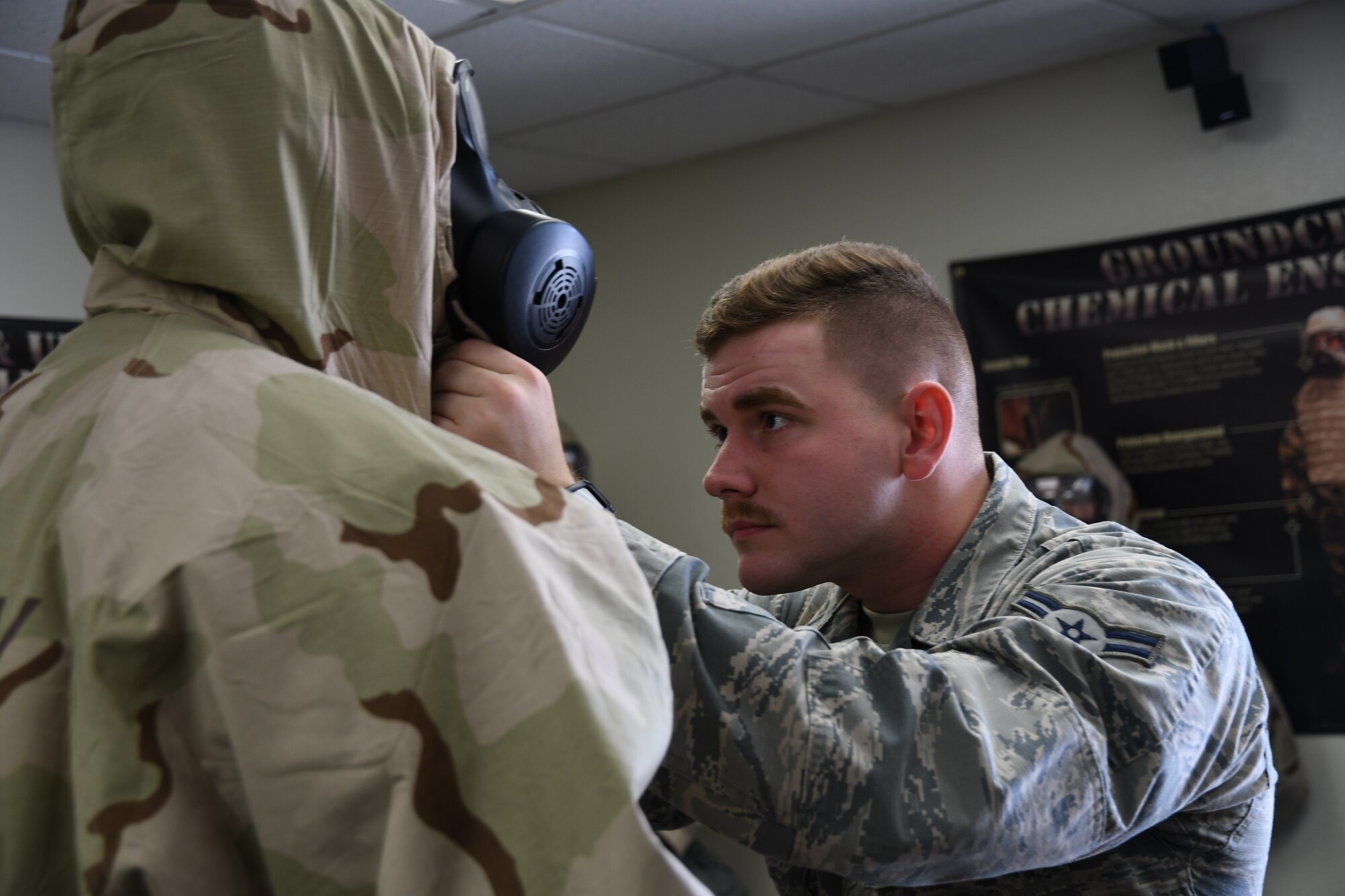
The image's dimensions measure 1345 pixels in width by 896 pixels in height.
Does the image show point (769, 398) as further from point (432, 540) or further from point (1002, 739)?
point (432, 540)

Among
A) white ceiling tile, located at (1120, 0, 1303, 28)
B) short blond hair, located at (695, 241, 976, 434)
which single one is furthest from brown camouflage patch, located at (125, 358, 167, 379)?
white ceiling tile, located at (1120, 0, 1303, 28)

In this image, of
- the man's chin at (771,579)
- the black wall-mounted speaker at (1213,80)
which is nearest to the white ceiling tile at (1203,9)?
the black wall-mounted speaker at (1213,80)

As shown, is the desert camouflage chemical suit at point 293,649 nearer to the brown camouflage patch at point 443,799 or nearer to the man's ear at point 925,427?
the brown camouflage patch at point 443,799

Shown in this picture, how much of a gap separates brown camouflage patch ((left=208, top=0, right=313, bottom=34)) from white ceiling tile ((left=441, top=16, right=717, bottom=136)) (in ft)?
7.92

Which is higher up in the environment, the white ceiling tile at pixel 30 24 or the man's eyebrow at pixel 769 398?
the white ceiling tile at pixel 30 24

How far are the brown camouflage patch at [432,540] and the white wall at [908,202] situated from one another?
3.33m

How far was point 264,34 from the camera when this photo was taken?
29.6 inches

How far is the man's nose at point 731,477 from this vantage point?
4.98ft

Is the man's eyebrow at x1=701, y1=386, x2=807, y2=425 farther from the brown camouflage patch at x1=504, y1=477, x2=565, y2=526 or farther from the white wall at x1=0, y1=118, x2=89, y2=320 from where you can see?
the white wall at x1=0, y1=118, x2=89, y2=320

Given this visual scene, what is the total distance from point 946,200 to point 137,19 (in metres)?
3.45

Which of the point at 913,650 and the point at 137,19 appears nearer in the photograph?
the point at 137,19

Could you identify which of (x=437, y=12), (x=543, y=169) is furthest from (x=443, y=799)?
(x=543, y=169)

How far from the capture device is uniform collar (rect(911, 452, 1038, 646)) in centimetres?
140

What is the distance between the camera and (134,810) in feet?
1.90
